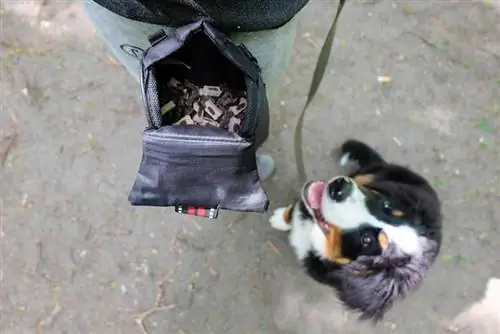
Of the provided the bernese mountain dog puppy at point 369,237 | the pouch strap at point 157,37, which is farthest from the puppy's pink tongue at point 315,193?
the pouch strap at point 157,37

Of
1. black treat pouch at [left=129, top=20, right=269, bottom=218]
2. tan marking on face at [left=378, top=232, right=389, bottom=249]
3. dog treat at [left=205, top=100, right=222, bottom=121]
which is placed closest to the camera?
black treat pouch at [left=129, top=20, right=269, bottom=218]

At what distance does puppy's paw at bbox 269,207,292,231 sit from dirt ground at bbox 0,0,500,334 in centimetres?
3

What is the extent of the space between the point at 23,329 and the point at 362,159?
35.0 inches

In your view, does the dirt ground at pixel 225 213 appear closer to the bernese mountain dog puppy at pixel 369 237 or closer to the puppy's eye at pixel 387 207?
the bernese mountain dog puppy at pixel 369 237

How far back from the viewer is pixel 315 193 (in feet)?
4.52

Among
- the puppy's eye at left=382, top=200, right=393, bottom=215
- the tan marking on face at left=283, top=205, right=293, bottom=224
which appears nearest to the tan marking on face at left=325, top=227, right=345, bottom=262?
the puppy's eye at left=382, top=200, right=393, bottom=215

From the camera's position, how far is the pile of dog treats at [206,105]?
0.86 metres

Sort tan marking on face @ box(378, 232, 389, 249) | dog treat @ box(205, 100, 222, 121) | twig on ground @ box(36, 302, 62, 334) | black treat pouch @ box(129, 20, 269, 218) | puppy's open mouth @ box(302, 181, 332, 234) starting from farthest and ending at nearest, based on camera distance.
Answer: twig on ground @ box(36, 302, 62, 334), puppy's open mouth @ box(302, 181, 332, 234), tan marking on face @ box(378, 232, 389, 249), dog treat @ box(205, 100, 222, 121), black treat pouch @ box(129, 20, 269, 218)

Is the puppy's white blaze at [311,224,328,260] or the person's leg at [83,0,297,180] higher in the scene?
the person's leg at [83,0,297,180]

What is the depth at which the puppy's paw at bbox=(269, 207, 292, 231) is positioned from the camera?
1493 mm

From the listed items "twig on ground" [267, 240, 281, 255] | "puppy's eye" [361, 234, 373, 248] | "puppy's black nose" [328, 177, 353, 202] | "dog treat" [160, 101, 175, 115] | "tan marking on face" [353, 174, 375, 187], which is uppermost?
"dog treat" [160, 101, 175, 115]

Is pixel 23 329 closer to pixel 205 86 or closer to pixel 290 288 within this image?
pixel 290 288

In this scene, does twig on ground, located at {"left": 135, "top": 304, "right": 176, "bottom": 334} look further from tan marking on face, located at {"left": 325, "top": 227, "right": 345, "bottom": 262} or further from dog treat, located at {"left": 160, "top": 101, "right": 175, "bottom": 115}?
dog treat, located at {"left": 160, "top": 101, "right": 175, "bottom": 115}

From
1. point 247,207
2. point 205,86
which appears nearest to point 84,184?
point 205,86
